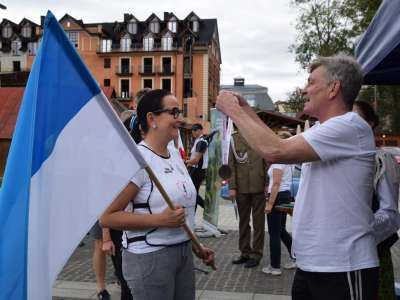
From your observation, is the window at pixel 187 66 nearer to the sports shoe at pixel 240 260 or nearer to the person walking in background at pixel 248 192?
the person walking in background at pixel 248 192

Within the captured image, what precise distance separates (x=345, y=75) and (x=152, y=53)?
225ft

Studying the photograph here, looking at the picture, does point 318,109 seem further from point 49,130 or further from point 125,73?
point 125,73

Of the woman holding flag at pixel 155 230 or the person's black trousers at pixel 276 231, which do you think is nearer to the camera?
the woman holding flag at pixel 155 230

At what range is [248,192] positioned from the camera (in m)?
7.23

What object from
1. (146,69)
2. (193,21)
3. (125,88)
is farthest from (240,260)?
(193,21)

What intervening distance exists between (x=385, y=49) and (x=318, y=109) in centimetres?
113

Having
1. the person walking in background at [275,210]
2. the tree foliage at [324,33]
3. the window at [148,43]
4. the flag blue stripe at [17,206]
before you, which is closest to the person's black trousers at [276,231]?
the person walking in background at [275,210]

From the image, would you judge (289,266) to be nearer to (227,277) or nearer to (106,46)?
(227,277)

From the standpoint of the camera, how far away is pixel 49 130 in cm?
226

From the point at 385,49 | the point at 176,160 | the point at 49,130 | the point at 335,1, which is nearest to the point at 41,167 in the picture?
the point at 49,130

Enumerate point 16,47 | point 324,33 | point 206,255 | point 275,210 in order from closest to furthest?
point 206,255 < point 275,210 < point 324,33 < point 16,47

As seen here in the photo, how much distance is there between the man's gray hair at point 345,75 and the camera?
2553 mm

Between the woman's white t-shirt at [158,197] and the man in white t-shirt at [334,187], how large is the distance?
63cm

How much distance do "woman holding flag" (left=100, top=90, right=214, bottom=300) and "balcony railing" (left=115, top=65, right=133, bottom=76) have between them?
224 ft
